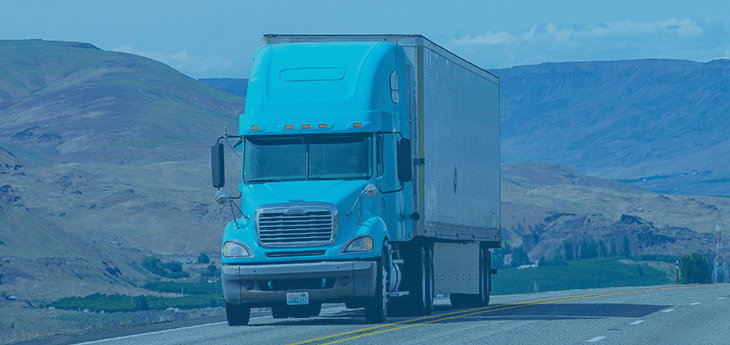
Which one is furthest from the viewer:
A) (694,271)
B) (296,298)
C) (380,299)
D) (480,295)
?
(694,271)

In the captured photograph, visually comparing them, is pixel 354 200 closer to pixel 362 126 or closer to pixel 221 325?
pixel 362 126

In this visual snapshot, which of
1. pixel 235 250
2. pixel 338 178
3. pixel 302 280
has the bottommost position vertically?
pixel 302 280

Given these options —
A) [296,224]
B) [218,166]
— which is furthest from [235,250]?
[218,166]

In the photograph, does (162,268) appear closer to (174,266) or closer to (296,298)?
(174,266)

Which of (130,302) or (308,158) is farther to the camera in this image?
(130,302)

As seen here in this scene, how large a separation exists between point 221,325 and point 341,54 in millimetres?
5539

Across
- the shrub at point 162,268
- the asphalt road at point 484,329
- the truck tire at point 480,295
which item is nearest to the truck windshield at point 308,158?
the asphalt road at point 484,329

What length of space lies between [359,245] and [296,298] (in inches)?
53.6

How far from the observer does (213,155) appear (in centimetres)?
1908

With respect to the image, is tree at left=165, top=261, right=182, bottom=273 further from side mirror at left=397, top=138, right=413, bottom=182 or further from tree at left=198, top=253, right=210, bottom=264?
side mirror at left=397, top=138, right=413, bottom=182

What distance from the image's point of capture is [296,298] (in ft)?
60.1

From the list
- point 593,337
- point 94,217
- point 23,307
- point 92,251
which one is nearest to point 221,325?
point 593,337

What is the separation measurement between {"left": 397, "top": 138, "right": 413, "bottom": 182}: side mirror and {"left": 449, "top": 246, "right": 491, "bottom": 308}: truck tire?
8460mm

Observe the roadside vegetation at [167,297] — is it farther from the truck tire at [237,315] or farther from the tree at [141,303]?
the truck tire at [237,315]
